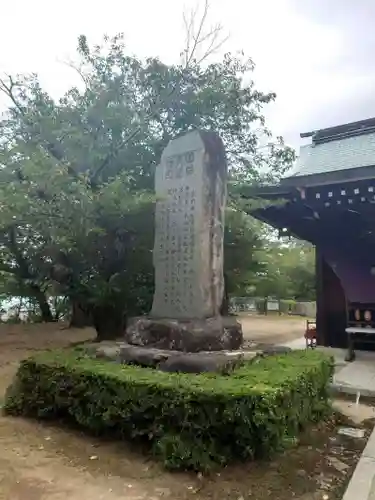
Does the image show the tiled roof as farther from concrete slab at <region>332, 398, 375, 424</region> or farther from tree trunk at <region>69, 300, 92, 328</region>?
tree trunk at <region>69, 300, 92, 328</region>

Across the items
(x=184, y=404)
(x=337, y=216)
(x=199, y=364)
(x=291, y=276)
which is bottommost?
(x=184, y=404)

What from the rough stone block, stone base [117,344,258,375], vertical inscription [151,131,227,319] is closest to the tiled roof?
A: vertical inscription [151,131,227,319]

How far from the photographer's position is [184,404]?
10.9 ft

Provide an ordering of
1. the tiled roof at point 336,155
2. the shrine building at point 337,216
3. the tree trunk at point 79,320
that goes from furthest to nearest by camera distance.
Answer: the tree trunk at point 79,320, the tiled roof at point 336,155, the shrine building at point 337,216

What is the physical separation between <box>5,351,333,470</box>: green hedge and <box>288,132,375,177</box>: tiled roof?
695 cm

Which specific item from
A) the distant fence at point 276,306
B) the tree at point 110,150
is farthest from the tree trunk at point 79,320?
the distant fence at point 276,306

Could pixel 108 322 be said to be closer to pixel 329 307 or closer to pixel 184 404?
pixel 329 307

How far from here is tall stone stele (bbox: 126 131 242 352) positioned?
A: 4680mm

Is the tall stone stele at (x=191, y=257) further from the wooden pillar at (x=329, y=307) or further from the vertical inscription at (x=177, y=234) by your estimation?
the wooden pillar at (x=329, y=307)

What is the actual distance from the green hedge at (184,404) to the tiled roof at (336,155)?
695 centimetres

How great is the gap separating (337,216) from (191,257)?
5836mm

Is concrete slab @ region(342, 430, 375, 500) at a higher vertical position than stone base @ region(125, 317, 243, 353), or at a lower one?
lower

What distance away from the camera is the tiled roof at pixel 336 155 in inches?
404

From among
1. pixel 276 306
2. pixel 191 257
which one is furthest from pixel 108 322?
pixel 276 306
